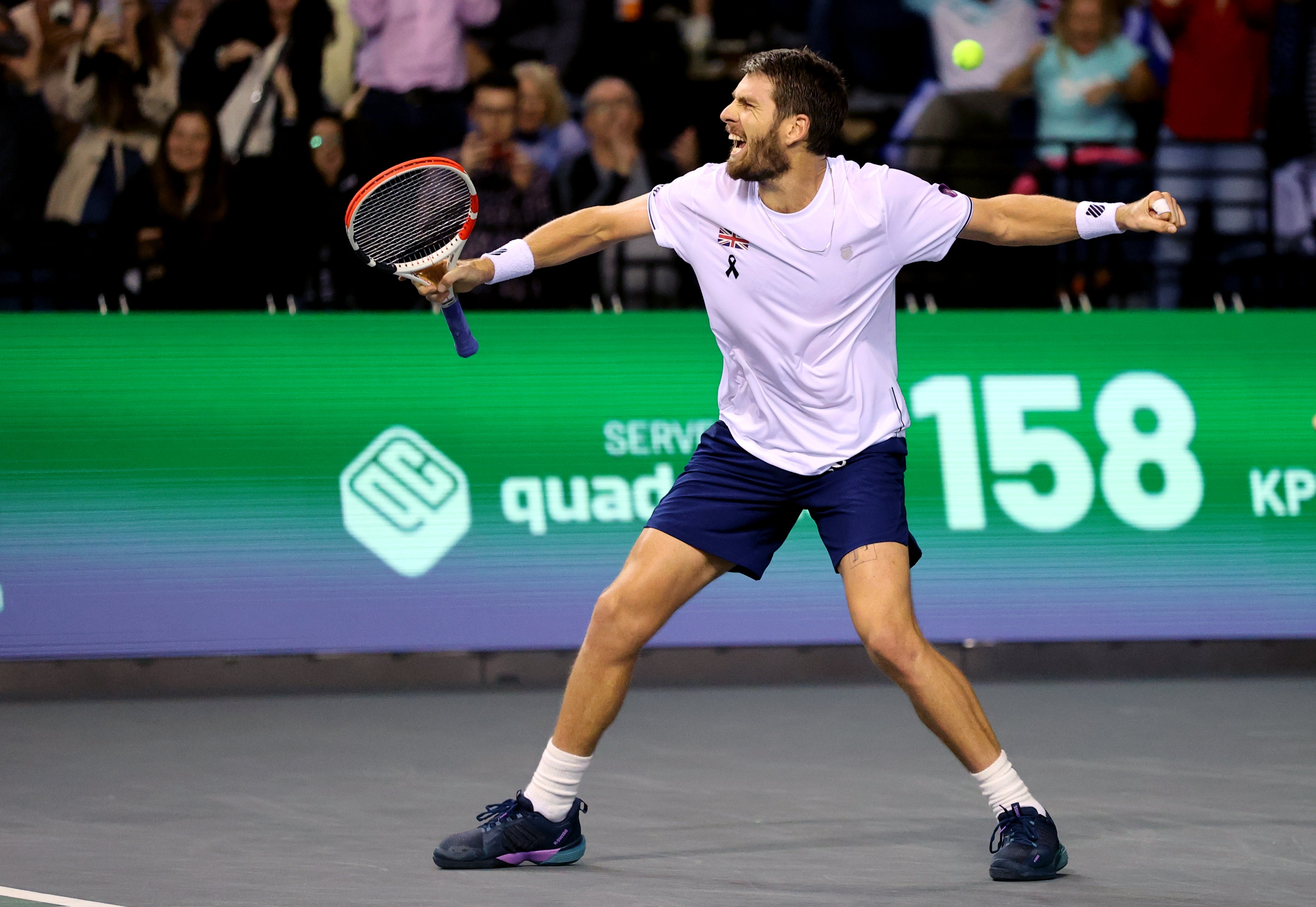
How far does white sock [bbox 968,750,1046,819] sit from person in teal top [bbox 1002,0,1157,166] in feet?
19.6

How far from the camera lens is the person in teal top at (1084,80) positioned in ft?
32.9

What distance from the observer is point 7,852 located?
4852 mm

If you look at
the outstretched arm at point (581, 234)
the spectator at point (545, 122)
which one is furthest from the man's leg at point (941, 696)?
the spectator at point (545, 122)

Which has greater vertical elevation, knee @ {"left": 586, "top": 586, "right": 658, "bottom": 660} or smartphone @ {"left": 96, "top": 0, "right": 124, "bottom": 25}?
smartphone @ {"left": 96, "top": 0, "right": 124, "bottom": 25}

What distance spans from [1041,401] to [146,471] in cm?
386

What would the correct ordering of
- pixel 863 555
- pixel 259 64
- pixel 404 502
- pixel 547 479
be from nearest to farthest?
1. pixel 863 555
2. pixel 404 502
3. pixel 547 479
4. pixel 259 64

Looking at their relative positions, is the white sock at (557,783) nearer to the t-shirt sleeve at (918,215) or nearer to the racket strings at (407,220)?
the racket strings at (407,220)

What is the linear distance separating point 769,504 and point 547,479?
305 cm

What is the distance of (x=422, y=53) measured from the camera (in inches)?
383

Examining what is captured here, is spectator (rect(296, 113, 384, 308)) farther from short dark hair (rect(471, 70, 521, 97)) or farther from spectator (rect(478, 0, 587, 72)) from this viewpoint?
spectator (rect(478, 0, 587, 72))

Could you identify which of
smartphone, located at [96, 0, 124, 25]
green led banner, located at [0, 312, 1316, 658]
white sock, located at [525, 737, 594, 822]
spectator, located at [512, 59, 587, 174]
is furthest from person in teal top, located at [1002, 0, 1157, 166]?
white sock, located at [525, 737, 594, 822]

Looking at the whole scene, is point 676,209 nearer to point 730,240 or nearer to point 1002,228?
point 730,240

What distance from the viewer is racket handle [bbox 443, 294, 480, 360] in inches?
182

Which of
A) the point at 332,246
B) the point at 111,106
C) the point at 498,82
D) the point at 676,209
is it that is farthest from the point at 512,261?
the point at 111,106
